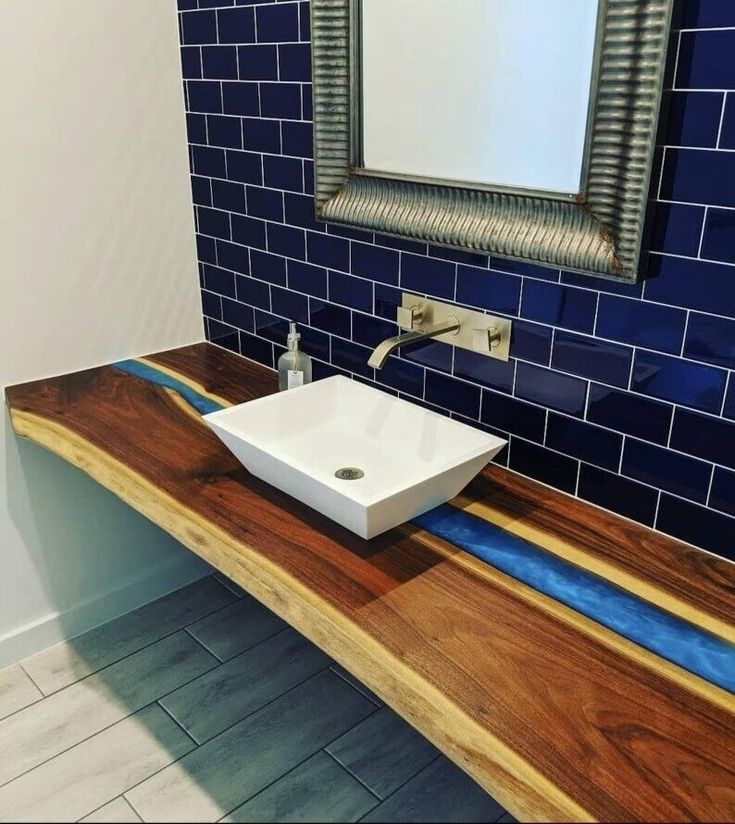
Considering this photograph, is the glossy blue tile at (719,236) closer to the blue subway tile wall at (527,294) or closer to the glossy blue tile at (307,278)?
the blue subway tile wall at (527,294)

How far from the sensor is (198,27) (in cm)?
191

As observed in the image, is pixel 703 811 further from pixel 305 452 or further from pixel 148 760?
pixel 305 452

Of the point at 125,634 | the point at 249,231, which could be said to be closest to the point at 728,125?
the point at 249,231

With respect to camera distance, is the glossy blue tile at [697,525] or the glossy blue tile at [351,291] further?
the glossy blue tile at [351,291]

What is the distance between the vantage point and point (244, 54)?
1.80m

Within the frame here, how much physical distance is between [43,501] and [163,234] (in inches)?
30.4

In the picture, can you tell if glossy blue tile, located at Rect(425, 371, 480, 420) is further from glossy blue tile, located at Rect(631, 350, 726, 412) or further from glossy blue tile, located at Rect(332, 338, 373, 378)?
glossy blue tile, located at Rect(631, 350, 726, 412)

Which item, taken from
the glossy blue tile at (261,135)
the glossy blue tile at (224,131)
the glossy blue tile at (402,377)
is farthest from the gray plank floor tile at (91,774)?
the glossy blue tile at (224,131)

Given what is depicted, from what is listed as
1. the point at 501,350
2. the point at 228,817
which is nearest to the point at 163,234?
the point at 501,350

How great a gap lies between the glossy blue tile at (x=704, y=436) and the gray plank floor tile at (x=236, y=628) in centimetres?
105

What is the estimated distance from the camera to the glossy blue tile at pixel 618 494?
1323 mm

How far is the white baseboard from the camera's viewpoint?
206 centimetres

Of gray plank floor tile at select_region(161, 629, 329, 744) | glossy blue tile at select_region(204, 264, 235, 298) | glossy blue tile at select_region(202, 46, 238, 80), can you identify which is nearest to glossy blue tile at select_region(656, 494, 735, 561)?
gray plank floor tile at select_region(161, 629, 329, 744)

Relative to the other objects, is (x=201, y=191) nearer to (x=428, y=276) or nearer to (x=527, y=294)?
(x=428, y=276)
